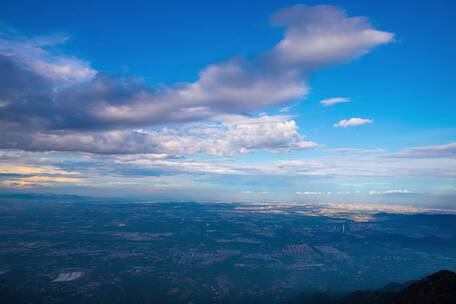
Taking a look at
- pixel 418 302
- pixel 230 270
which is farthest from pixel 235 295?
pixel 418 302

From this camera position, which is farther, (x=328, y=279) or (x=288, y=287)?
(x=328, y=279)

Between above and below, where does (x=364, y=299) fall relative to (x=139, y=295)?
above

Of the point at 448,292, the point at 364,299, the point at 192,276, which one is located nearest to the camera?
the point at 448,292

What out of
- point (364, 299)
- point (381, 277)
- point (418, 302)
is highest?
point (418, 302)

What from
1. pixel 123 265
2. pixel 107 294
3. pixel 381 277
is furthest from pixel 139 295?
pixel 381 277

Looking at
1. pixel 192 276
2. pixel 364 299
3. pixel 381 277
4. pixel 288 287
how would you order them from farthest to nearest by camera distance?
pixel 381 277 → pixel 192 276 → pixel 288 287 → pixel 364 299

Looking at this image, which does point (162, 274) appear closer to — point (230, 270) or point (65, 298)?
point (230, 270)

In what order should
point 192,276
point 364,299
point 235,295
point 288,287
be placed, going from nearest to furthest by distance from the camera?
point 364,299 < point 235,295 < point 288,287 < point 192,276

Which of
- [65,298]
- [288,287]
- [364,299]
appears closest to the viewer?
[364,299]

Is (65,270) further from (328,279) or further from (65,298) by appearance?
(328,279)
